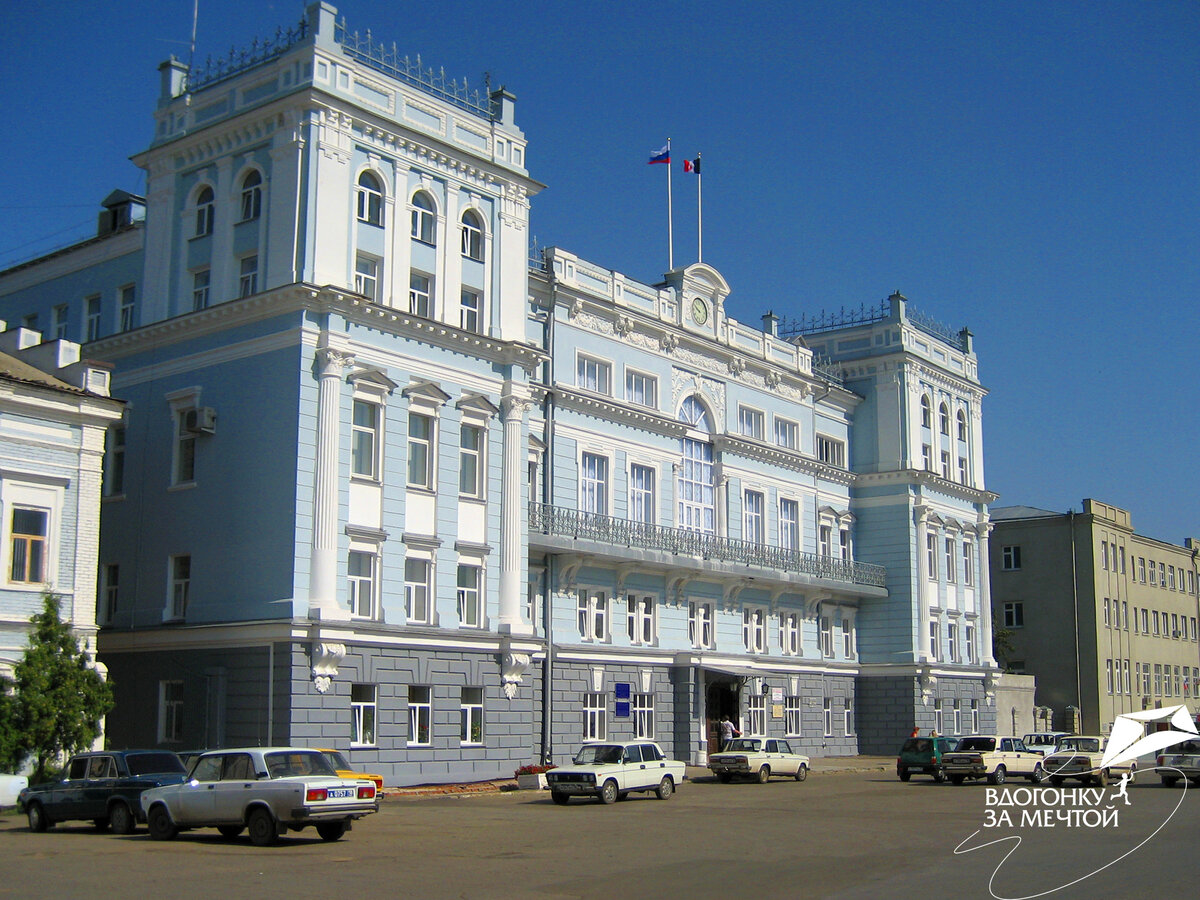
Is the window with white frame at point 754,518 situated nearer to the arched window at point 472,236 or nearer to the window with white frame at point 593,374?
the window with white frame at point 593,374

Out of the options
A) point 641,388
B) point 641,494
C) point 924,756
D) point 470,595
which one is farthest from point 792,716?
point 470,595

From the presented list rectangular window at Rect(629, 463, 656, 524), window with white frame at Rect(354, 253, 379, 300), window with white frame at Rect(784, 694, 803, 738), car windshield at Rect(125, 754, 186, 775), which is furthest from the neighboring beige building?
car windshield at Rect(125, 754, 186, 775)

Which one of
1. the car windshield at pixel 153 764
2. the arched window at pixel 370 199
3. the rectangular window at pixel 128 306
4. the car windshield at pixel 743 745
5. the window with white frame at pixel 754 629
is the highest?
the arched window at pixel 370 199

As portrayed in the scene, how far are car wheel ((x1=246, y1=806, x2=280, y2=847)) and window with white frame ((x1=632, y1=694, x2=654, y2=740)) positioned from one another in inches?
918

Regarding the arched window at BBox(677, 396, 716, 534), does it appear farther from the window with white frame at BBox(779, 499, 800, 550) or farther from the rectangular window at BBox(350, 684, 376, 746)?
the rectangular window at BBox(350, 684, 376, 746)

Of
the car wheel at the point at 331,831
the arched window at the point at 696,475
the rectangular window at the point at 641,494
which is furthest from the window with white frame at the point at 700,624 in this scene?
the car wheel at the point at 331,831

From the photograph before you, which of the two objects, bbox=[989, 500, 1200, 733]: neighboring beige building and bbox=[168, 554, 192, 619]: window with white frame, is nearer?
bbox=[168, 554, 192, 619]: window with white frame

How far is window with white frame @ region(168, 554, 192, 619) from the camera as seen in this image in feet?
110

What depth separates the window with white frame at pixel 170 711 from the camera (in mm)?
32875

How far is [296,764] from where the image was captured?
805 inches

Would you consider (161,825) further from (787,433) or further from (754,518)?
(787,433)

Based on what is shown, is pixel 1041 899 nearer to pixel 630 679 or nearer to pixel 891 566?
pixel 630 679

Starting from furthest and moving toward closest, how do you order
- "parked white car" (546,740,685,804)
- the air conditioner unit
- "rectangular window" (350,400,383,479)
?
the air conditioner unit → "rectangular window" (350,400,383,479) → "parked white car" (546,740,685,804)

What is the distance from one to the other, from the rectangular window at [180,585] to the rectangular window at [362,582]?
174 inches
